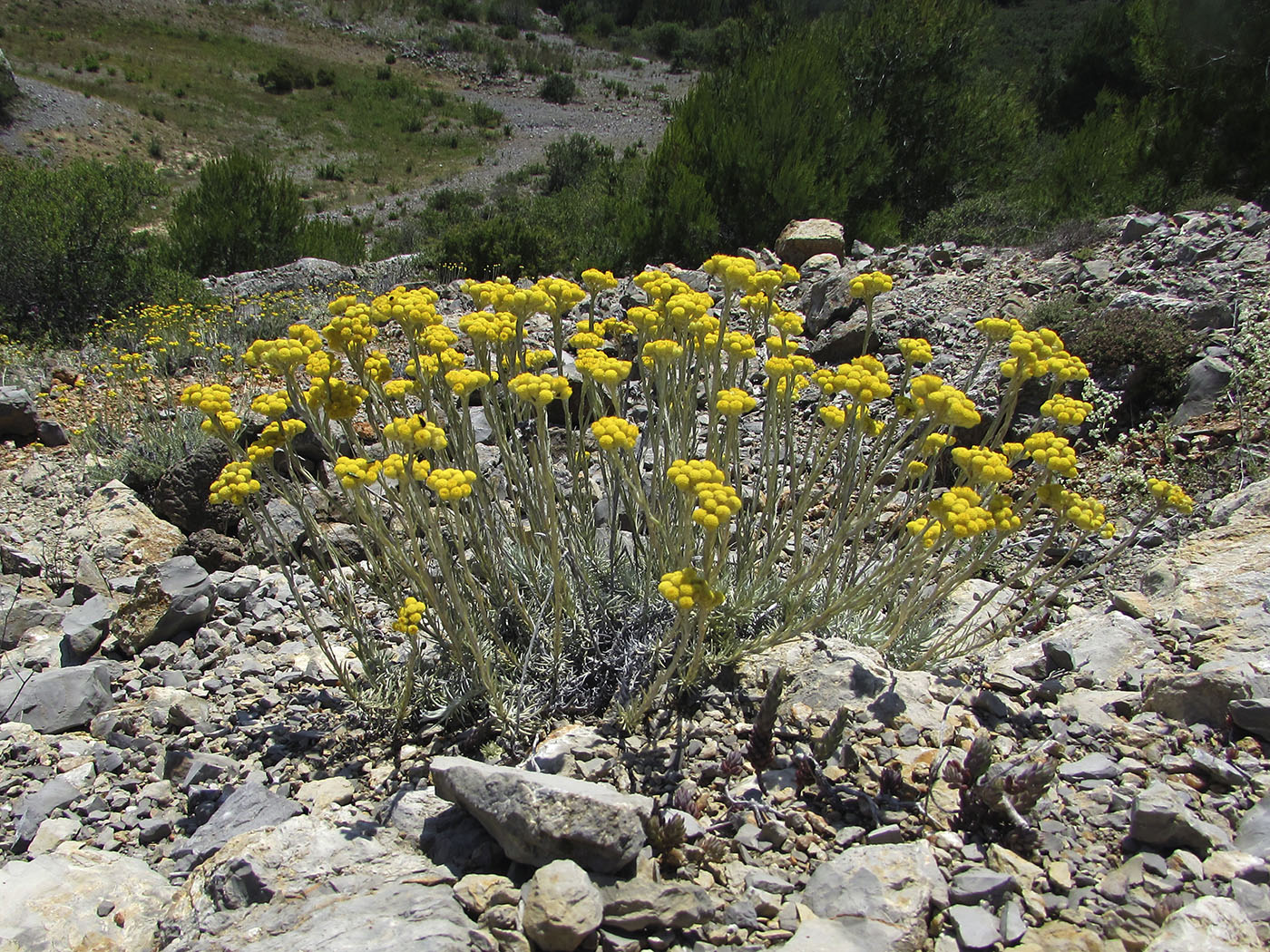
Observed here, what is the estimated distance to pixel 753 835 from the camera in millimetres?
2137

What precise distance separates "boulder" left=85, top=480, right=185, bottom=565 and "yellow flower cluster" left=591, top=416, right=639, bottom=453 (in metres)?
3.64

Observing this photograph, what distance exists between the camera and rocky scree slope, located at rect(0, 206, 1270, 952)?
71.8 inches

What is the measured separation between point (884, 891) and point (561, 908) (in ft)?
2.65

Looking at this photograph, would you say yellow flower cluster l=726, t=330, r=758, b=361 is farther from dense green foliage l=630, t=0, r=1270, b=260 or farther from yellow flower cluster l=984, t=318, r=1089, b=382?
dense green foliage l=630, t=0, r=1270, b=260

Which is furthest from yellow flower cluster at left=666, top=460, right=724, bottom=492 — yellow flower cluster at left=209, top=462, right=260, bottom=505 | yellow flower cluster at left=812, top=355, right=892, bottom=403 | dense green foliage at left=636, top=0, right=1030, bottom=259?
dense green foliage at left=636, top=0, right=1030, bottom=259

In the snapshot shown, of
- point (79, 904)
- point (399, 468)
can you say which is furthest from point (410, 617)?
point (79, 904)

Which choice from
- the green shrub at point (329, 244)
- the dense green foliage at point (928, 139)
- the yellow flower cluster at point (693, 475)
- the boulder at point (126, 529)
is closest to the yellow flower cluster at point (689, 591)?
the yellow flower cluster at point (693, 475)

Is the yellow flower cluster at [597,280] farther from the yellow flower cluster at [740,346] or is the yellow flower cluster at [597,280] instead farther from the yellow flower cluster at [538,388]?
the yellow flower cluster at [538,388]

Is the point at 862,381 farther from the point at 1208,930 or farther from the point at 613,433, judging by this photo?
the point at 1208,930

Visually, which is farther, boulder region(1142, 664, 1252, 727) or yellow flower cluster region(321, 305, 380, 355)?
yellow flower cluster region(321, 305, 380, 355)

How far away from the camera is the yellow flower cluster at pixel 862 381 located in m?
2.47

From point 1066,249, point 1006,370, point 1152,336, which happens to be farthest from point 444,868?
point 1066,249

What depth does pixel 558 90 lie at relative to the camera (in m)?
40.7

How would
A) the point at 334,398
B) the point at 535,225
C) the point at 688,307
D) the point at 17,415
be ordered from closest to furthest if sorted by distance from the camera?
the point at 688,307 → the point at 334,398 → the point at 17,415 → the point at 535,225
